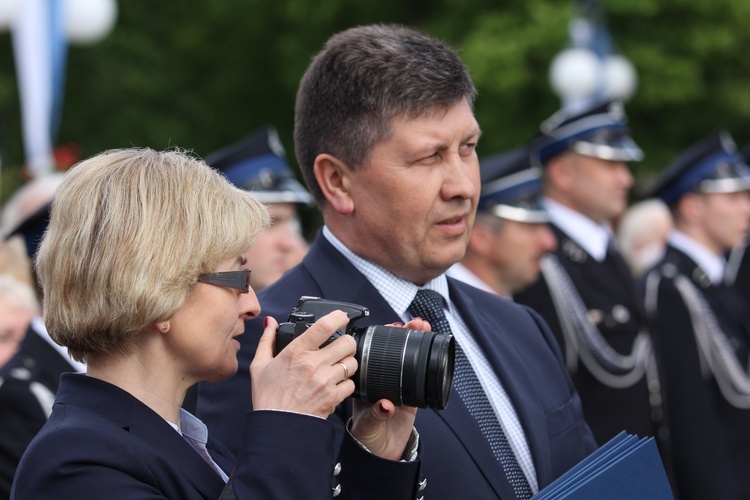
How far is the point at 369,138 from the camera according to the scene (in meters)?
2.99

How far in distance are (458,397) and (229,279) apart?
70 centimetres

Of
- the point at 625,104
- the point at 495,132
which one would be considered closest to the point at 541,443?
the point at 495,132

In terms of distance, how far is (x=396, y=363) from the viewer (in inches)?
95.9

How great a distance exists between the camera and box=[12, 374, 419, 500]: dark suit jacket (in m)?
2.25

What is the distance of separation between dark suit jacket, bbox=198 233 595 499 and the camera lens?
1.16ft

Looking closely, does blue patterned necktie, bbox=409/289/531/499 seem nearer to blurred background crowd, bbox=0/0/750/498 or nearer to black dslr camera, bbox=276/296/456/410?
black dslr camera, bbox=276/296/456/410

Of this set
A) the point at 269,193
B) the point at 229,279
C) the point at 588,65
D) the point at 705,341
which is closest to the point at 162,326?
the point at 229,279

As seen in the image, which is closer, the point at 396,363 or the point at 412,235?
the point at 396,363

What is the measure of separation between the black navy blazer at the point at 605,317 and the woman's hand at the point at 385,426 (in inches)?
129

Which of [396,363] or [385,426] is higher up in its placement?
[396,363]

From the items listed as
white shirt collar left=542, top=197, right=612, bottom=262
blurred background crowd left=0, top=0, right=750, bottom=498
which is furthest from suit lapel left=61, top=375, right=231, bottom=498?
blurred background crowd left=0, top=0, right=750, bottom=498

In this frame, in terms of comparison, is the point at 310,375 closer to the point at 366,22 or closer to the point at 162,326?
the point at 162,326

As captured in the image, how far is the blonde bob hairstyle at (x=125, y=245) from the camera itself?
2377mm

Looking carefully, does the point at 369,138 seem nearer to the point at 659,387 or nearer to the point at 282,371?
the point at 282,371
